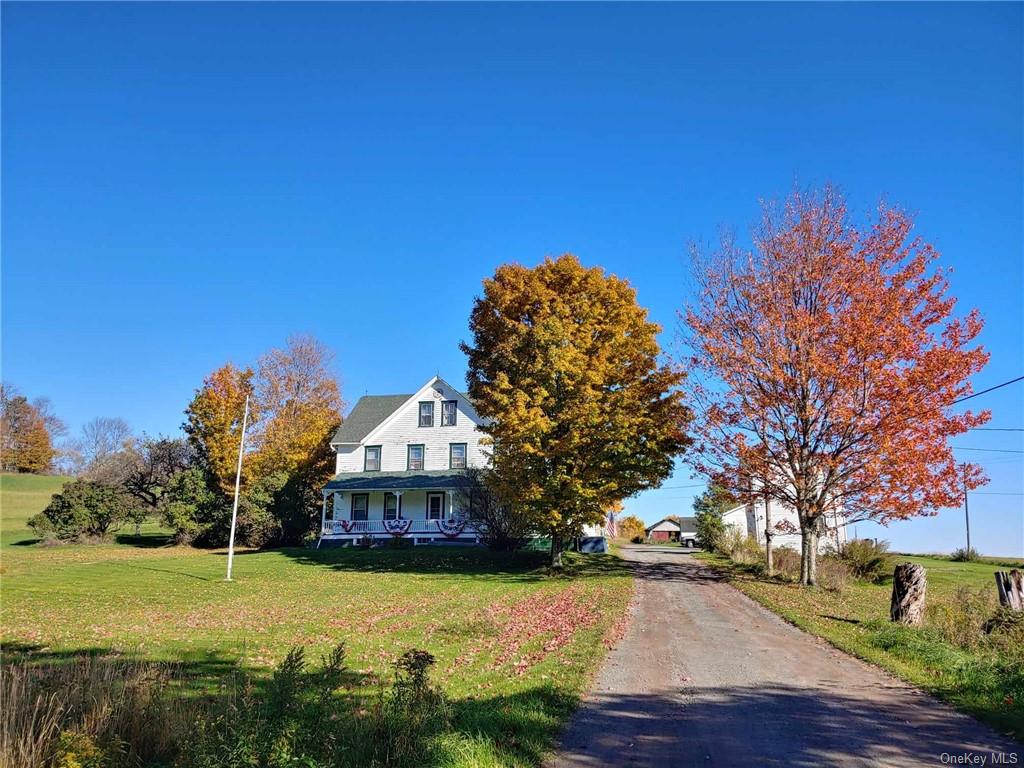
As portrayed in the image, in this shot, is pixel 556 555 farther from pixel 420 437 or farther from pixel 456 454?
pixel 420 437

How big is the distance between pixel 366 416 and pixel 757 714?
135ft

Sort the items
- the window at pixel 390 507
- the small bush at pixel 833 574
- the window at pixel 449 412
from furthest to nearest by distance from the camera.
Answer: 1. the window at pixel 449 412
2. the window at pixel 390 507
3. the small bush at pixel 833 574

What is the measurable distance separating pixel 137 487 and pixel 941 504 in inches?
1790

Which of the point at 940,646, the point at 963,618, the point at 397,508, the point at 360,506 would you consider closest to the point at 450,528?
the point at 397,508

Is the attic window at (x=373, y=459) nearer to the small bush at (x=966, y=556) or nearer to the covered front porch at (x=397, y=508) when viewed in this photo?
the covered front porch at (x=397, y=508)

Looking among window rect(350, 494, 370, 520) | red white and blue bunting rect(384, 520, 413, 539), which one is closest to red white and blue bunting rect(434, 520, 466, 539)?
red white and blue bunting rect(384, 520, 413, 539)

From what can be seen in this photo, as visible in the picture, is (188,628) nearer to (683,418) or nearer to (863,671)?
(863,671)

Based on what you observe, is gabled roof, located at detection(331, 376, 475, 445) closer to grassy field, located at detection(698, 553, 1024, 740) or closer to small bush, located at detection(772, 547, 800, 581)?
small bush, located at detection(772, 547, 800, 581)

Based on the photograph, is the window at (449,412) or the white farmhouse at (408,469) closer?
the white farmhouse at (408,469)

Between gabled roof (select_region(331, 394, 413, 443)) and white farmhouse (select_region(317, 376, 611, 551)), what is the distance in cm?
12

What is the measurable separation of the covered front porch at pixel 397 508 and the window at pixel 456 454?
31.5 inches

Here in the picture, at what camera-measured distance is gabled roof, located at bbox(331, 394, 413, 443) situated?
44.2 metres

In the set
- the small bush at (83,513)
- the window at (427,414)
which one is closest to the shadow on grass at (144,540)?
the small bush at (83,513)

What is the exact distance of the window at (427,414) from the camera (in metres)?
42.8
